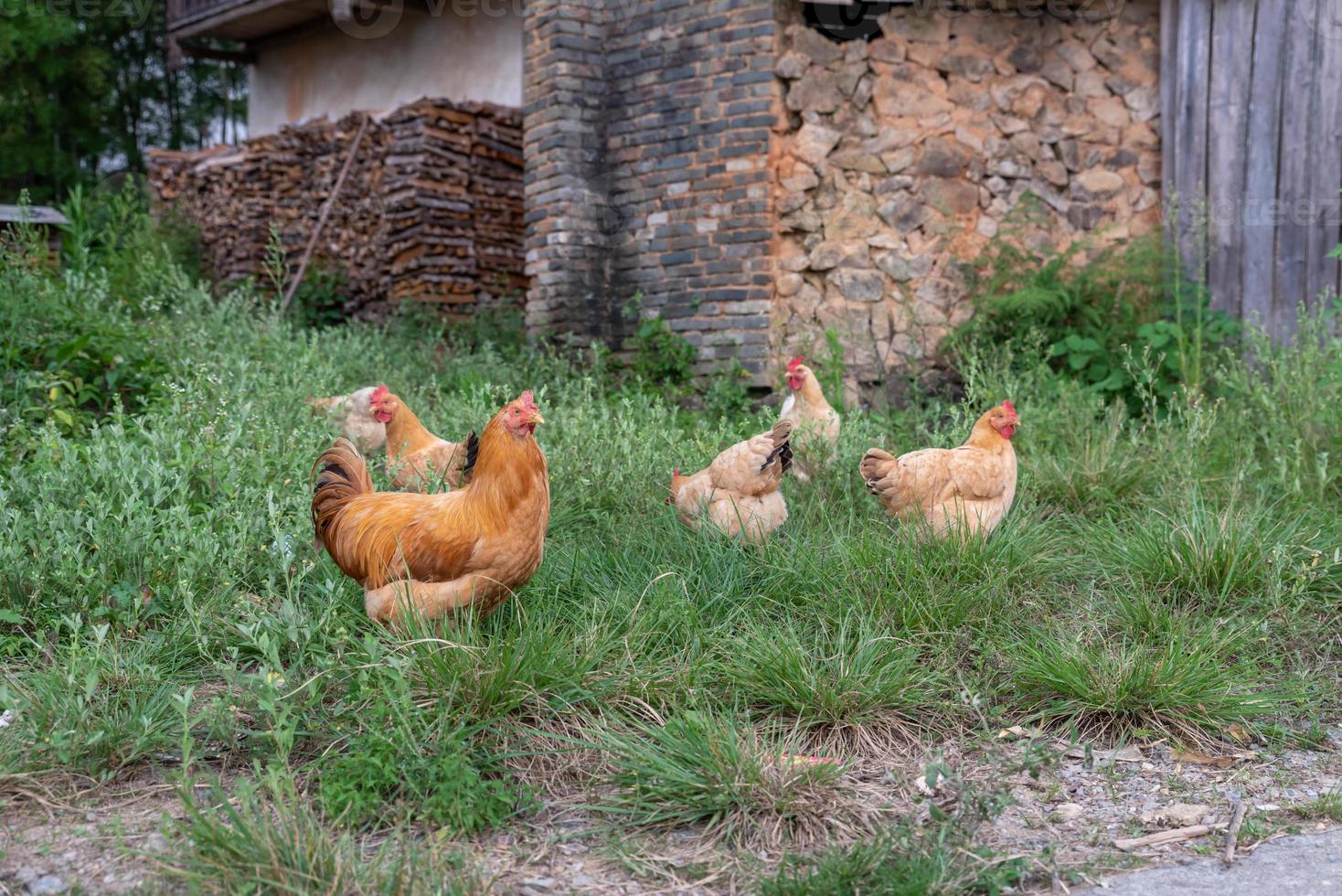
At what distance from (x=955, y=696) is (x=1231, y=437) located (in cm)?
336

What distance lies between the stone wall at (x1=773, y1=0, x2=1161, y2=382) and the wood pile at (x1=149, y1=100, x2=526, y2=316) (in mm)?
3670

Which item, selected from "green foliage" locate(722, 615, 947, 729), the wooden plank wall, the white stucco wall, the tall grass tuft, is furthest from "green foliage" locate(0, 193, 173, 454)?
the wooden plank wall

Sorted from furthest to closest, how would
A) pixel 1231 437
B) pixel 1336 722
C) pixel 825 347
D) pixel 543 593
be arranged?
pixel 825 347, pixel 1231 437, pixel 543 593, pixel 1336 722

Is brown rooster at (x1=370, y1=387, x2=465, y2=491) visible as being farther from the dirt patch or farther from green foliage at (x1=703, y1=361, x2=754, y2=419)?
green foliage at (x1=703, y1=361, x2=754, y2=419)

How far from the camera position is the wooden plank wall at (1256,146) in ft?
25.2

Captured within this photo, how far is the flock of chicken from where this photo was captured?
343 centimetres

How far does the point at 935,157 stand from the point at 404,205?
519 cm

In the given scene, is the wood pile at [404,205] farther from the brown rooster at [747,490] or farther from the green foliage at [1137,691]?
Answer: the green foliage at [1137,691]

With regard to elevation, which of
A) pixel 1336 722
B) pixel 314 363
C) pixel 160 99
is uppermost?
pixel 160 99

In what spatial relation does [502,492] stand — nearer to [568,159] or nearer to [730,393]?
[730,393]

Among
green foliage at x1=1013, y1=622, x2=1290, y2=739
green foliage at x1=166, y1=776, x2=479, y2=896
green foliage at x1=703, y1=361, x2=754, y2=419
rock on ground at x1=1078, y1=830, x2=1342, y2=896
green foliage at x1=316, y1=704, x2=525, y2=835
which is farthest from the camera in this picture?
green foliage at x1=703, y1=361, x2=754, y2=419

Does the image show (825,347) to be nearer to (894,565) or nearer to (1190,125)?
(1190,125)

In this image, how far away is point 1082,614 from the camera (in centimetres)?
409

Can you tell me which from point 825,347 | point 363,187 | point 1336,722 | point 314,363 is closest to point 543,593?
point 1336,722
